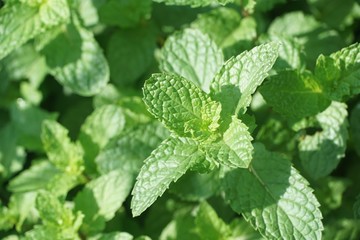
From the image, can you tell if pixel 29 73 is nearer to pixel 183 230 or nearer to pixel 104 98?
pixel 104 98

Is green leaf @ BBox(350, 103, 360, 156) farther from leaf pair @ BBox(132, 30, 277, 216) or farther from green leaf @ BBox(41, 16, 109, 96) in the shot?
green leaf @ BBox(41, 16, 109, 96)

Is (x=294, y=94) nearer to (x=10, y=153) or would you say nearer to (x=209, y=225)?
(x=209, y=225)

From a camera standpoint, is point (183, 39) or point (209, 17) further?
point (209, 17)

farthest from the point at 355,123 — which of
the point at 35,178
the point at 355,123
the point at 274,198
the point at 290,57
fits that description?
the point at 35,178

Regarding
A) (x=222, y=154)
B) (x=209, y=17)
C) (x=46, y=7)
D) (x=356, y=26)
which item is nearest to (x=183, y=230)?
(x=222, y=154)

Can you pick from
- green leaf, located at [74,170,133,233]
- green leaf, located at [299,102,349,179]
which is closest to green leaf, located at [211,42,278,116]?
green leaf, located at [299,102,349,179]
